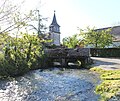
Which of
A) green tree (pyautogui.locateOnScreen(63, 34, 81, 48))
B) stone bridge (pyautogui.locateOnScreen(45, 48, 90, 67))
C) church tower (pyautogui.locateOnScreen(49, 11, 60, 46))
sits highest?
church tower (pyautogui.locateOnScreen(49, 11, 60, 46))

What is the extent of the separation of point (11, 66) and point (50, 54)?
9843 mm

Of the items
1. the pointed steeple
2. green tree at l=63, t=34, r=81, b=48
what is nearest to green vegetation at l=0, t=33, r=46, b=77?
green tree at l=63, t=34, r=81, b=48

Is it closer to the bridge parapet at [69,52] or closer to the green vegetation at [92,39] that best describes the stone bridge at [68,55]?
the bridge parapet at [69,52]

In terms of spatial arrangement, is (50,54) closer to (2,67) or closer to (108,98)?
(2,67)

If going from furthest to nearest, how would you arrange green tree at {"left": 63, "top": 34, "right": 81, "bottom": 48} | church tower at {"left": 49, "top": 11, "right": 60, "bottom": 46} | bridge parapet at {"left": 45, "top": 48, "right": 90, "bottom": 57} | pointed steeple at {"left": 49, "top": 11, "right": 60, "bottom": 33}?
1. pointed steeple at {"left": 49, "top": 11, "right": 60, "bottom": 33}
2. church tower at {"left": 49, "top": 11, "right": 60, "bottom": 46}
3. green tree at {"left": 63, "top": 34, "right": 81, "bottom": 48}
4. bridge parapet at {"left": 45, "top": 48, "right": 90, "bottom": 57}

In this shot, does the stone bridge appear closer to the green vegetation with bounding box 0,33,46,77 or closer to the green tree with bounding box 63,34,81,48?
the green vegetation with bounding box 0,33,46,77

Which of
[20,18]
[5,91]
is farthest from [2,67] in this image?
[5,91]

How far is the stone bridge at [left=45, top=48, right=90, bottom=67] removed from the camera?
90.9 ft

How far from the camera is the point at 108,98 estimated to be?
36.8ft

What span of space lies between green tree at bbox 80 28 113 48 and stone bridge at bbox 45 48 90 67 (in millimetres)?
16899

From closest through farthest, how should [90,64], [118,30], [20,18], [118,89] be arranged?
[118,89]
[20,18]
[90,64]
[118,30]

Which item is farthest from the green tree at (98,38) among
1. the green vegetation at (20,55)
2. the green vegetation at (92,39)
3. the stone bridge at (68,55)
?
the green vegetation at (20,55)

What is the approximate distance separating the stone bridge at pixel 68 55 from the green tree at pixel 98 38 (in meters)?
16.9

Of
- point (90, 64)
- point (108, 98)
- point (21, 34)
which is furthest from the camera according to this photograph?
point (90, 64)
